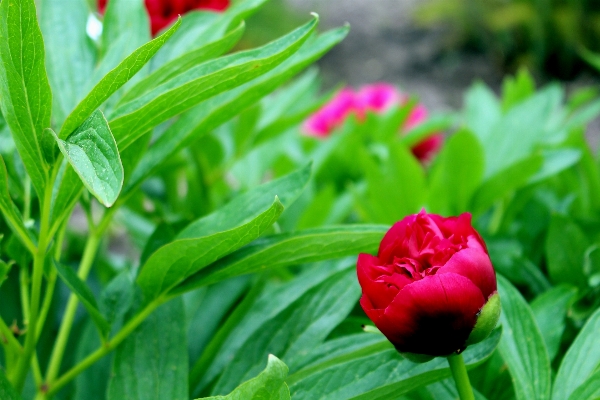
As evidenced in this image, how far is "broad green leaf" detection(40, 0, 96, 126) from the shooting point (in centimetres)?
58

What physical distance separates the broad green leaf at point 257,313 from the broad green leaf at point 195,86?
208 mm

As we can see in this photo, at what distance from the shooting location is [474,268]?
1.29 ft

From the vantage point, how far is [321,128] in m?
1.34

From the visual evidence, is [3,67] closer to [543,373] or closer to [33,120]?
[33,120]

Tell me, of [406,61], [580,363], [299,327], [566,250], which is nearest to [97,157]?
[299,327]

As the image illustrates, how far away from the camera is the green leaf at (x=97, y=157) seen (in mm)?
337

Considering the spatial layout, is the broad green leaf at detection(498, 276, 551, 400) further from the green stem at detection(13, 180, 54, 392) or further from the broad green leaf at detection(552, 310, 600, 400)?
the green stem at detection(13, 180, 54, 392)

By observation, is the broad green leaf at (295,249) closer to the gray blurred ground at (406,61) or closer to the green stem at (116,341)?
the green stem at (116,341)

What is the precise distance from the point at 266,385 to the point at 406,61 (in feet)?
12.3

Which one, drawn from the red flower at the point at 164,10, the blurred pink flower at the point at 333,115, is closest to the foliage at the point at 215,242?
the red flower at the point at 164,10

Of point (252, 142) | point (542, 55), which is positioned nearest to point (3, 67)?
point (252, 142)

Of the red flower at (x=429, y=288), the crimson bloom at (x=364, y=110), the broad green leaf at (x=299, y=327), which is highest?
the red flower at (x=429, y=288)

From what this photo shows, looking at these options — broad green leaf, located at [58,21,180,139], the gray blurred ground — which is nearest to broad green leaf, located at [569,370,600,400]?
broad green leaf, located at [58,21,180,139]

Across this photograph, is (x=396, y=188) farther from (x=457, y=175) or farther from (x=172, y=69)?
(x=172, y=69)
